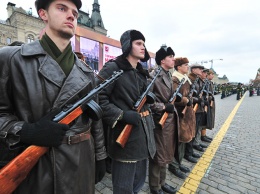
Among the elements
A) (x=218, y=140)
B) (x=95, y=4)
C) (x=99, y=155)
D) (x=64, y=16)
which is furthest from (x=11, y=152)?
(x=95, y=4)

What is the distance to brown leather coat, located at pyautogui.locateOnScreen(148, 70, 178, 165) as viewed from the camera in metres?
2.61

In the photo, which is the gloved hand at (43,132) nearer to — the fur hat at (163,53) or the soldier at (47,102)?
the soldier at (47,102)

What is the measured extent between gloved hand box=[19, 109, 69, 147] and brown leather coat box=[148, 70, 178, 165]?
1.71 meters

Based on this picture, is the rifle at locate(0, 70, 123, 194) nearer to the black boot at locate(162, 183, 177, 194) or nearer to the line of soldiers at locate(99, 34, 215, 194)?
the line of soldiers at locate(99, 34, 215, 194)

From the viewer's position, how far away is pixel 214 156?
14.1ft

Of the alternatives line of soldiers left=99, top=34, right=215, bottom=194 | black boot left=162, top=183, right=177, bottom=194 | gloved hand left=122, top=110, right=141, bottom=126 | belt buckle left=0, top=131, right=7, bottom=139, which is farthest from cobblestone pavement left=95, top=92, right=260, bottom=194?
belt buckle left=0, top=131, right=7, bottom=139

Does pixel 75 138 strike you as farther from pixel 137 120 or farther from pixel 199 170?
pixel 199 170

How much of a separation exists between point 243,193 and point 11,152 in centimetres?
355

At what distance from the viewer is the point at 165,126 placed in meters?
2.71

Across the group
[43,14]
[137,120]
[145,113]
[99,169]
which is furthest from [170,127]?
[43,14]

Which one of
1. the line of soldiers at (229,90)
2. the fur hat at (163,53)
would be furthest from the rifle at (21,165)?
the line of soldiers at (229,90)

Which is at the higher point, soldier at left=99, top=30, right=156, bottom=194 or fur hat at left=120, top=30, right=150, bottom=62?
fur hat at left=120, top=30, right=150, bottom=62

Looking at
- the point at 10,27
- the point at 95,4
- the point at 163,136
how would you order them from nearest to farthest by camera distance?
the point at 163,136 < the point at 10,27 < the point at 95,4

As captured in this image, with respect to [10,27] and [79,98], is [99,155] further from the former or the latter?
[10,27]
